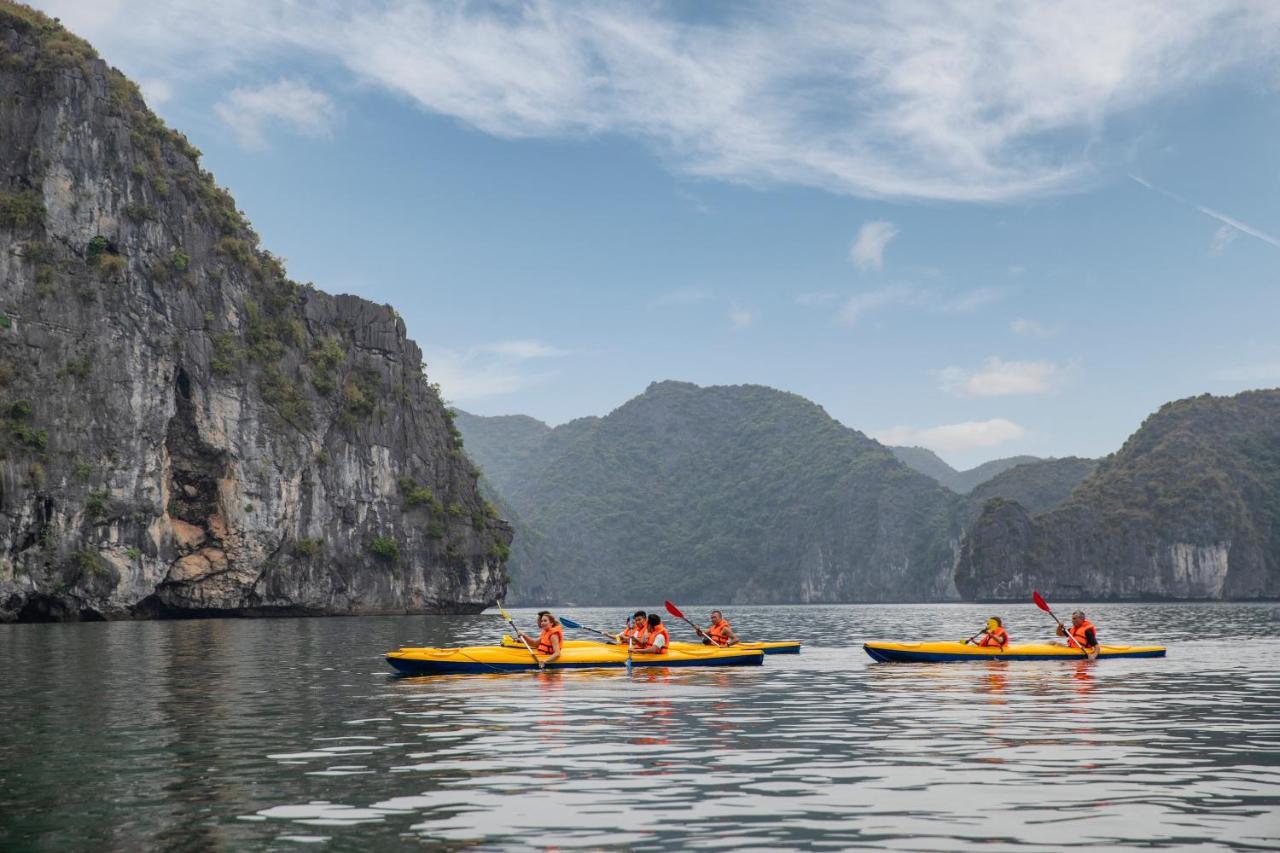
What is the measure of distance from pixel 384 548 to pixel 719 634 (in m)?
64.7

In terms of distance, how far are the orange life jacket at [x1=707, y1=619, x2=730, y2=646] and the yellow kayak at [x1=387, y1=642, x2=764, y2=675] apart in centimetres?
155

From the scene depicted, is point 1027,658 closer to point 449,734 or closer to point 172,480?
point 449,734

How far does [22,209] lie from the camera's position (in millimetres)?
72312

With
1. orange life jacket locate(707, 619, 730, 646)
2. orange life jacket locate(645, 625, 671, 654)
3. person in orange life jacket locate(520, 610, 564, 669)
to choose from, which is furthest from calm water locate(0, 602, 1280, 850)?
orange life jacket locate(707, 619, 730, 646)

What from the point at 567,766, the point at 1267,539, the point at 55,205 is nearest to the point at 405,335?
the point at 55,205

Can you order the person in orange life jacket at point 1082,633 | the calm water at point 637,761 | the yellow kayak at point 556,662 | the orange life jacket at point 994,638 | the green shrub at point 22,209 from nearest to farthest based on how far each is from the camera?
the calm water at point 637,761 < the yellow kayak at point 556,662 < the orange life jacket at point 994,638 < the person in orange life jacket at point 1082,633 < the green shrub at point 22,209

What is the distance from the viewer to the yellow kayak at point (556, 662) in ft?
92.9

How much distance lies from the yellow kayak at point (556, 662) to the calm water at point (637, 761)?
0.59 meters

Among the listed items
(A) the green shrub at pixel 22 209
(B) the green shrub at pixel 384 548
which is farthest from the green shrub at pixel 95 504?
(B) the green shrub at pixel 384 548

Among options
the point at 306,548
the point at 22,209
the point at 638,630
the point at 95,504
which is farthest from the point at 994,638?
the point at 306,548

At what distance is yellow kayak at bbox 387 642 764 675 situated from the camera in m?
28.3

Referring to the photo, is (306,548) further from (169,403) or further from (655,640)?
(655,640)

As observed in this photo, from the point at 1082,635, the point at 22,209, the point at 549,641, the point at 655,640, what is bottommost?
the point at 1082,635

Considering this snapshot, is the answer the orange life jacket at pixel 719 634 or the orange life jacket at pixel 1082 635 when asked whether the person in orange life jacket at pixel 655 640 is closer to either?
the orange life jacket at pixel 719 634
